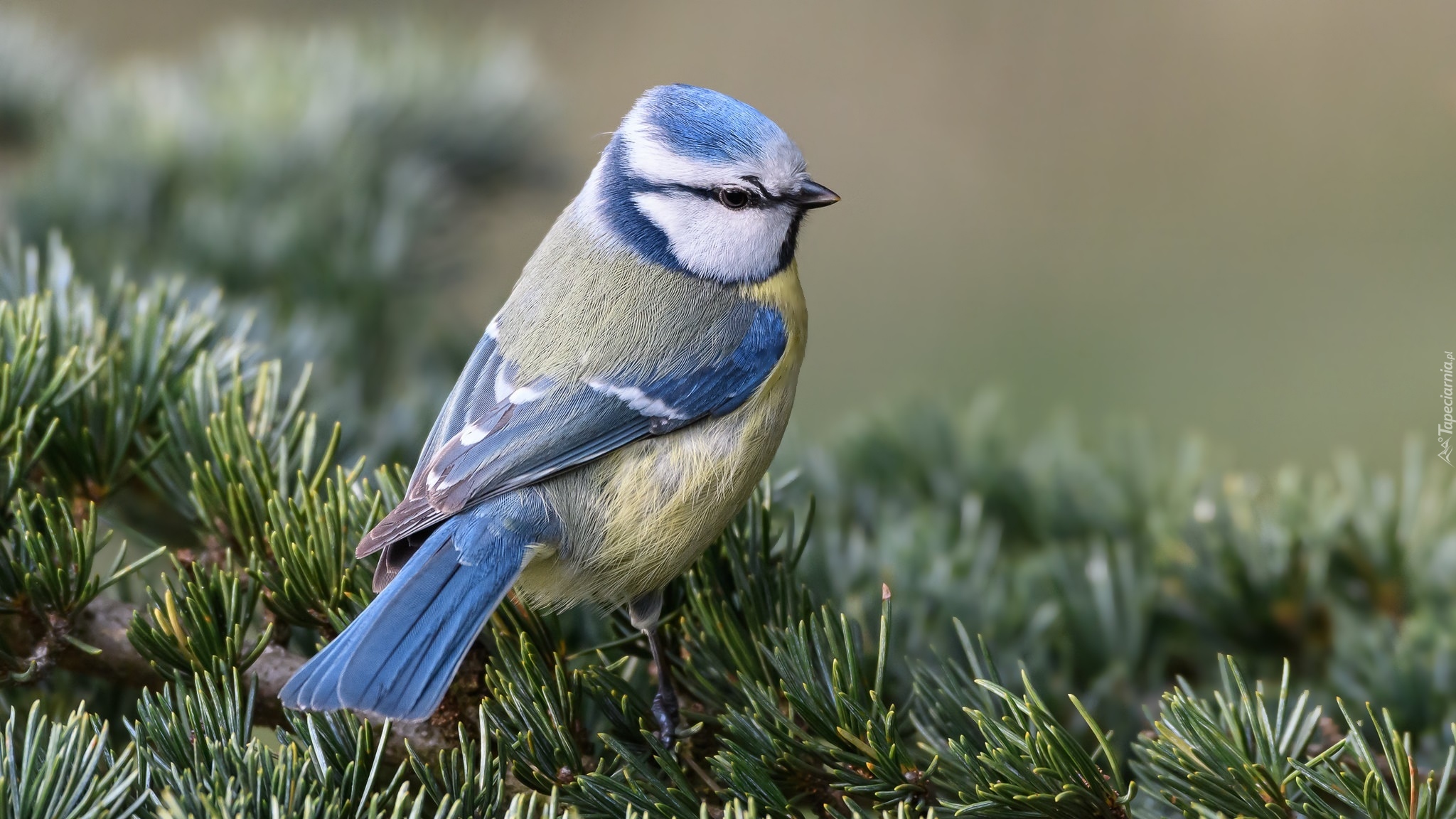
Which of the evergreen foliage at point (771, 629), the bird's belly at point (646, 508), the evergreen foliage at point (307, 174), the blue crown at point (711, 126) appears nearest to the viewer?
the evergreen foliage at point (771, 629)

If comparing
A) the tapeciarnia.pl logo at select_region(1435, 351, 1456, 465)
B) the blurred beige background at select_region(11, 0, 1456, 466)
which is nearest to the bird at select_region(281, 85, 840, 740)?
the tapeciarnia.pl logo at select_region(1435, 351, 1456, 465)

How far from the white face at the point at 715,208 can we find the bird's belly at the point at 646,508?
0.22m

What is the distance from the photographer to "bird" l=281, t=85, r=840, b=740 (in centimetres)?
94

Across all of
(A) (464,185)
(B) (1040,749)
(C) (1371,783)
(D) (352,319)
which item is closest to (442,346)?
(D) (352,319)

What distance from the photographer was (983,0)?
379cm

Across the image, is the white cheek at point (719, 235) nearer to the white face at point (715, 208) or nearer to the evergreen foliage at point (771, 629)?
the white face at point (715, 208)

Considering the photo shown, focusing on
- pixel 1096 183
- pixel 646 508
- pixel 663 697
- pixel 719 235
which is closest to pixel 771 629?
pixel 663 697

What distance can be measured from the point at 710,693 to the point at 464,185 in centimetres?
120

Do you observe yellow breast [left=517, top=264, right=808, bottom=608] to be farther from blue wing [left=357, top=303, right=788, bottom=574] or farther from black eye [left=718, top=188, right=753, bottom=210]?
black eye [left=718, top=188, right=753, bottom=210]

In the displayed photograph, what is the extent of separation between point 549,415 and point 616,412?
0.06 meters

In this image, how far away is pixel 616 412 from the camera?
1142 mm

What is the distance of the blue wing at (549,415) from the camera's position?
1075 mm

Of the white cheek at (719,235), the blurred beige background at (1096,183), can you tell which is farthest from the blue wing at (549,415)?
the blurred beige background at (1096,183)

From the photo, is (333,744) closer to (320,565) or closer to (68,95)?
(320,565)
